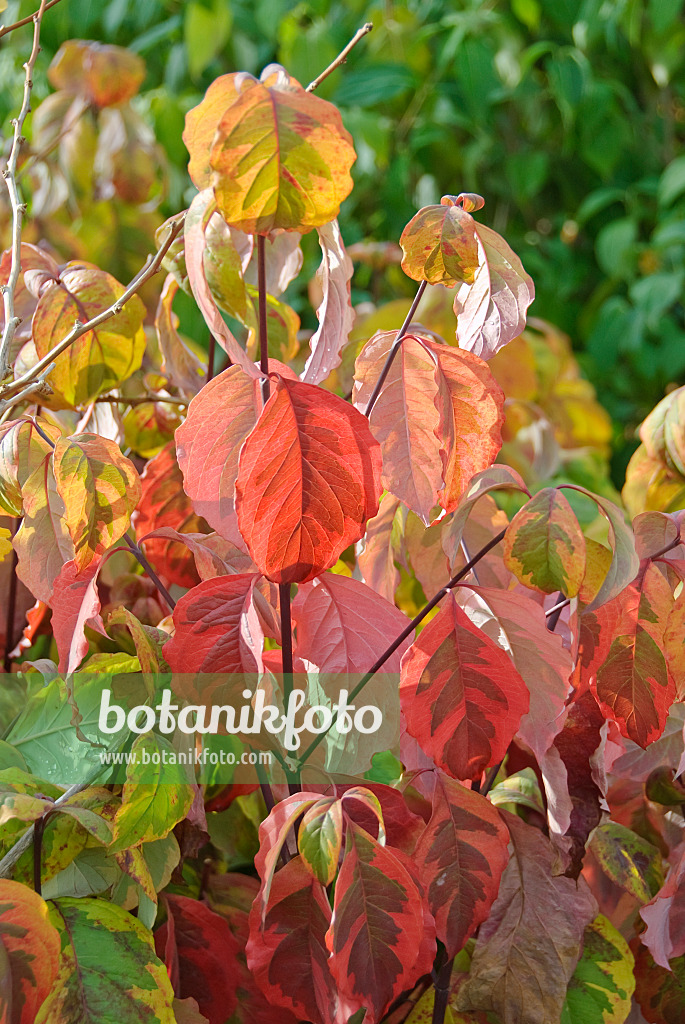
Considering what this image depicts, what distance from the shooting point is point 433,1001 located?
41 cm

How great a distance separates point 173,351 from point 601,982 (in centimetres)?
37

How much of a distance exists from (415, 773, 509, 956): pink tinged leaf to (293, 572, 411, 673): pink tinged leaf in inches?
2.6

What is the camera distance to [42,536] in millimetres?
398

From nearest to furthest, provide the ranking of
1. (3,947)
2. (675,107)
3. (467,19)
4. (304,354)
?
1. (3,947)
2. (304,354)
3. (467,19)
4. (675,107)

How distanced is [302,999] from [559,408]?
973 millimetres

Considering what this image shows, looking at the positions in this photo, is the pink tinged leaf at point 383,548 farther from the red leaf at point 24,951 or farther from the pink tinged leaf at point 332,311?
the red leaf at point 24,951

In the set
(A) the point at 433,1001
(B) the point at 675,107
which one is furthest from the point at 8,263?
(B) the point at 675,107

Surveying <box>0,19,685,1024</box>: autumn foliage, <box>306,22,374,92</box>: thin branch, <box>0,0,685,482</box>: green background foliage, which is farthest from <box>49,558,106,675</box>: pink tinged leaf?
<box>0,0,685,482</box>: green background foliage

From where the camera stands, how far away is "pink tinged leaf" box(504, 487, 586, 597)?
0.33 meters

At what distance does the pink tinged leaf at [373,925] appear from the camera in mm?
309

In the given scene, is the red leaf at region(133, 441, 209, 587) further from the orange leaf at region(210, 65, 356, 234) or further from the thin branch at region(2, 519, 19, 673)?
the orange leaf at region(210, 65, 356, 234)

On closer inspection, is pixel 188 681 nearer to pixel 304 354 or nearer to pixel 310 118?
pixel 310 118

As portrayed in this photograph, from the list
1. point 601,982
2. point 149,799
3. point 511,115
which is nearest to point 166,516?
point 149,799

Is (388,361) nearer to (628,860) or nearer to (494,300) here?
(494,300)
